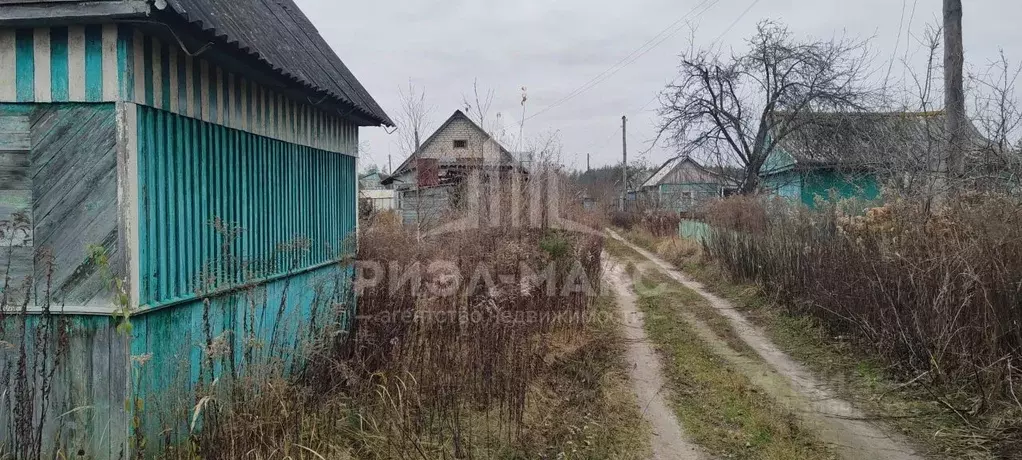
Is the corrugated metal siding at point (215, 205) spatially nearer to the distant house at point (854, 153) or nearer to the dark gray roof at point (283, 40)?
the dark gray roof at point (283, 40)

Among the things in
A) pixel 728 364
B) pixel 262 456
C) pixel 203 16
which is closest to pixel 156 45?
pixel 203 16

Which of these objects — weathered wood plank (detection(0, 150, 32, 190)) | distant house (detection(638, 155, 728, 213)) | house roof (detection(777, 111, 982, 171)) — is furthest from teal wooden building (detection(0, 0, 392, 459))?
distant house (detection(638, 155, 728, 213))

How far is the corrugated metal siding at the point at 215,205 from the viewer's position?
11.6 ft

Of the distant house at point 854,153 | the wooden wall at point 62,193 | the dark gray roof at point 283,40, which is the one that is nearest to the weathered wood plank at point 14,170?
the wooden wall at point 62,193

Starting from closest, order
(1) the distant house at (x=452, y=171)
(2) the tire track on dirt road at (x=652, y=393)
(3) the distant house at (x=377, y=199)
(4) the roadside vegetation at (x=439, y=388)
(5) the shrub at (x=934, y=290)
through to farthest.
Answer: (4) the roadside vegetation at (x=439, y=388)
(2) the tire track on dirt road at (x=652, y=393)
(5) the shrub at (x=934, y=290)
(1) the distant house at (x=452, y=171)
(3) the distant house at (x=377, y=199)

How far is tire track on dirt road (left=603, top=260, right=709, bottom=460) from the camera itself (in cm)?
437

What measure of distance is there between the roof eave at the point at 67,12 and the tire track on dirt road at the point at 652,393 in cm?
422

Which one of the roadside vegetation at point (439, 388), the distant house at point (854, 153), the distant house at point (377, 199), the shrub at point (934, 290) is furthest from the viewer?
the distant house at point (377, 199)

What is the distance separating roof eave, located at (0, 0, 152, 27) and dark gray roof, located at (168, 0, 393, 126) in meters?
0.19

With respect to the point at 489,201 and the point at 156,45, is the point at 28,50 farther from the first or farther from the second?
the point at 489,201

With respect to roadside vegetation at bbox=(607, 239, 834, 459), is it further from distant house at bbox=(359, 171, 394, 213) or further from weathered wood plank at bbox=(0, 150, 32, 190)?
distant house at bbox=(359, 171, 394, 213)

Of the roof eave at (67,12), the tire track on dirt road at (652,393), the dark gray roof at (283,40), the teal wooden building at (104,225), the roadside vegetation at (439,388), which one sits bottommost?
the tire track on dirt road at (652,393)

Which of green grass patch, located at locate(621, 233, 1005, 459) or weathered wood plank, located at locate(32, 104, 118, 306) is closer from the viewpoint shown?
weathered wood plank, located at locate(32, 104, 118, 306)

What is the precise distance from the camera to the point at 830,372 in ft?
20.4
